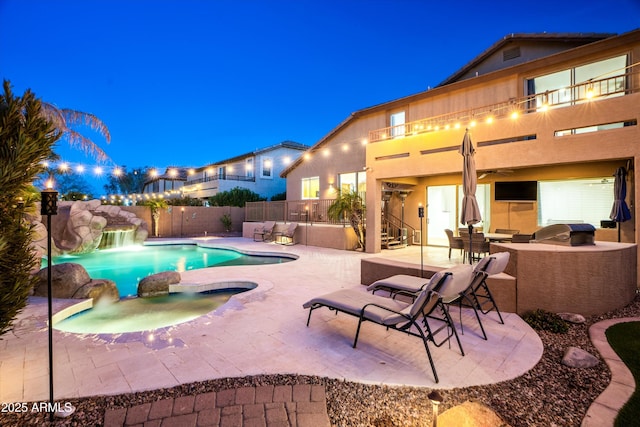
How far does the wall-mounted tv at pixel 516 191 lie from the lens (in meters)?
10.2

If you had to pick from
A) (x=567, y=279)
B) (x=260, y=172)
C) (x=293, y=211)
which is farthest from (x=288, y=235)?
(x=260, y=172)

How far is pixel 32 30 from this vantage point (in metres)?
34.2

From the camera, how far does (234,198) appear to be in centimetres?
2225

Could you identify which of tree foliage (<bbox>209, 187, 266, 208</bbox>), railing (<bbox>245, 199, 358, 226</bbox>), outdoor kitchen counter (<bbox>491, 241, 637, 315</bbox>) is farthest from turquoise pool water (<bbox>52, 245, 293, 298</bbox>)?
outdoor kitchen counter (<bbox>491, 241, 637, 315</bbox>)

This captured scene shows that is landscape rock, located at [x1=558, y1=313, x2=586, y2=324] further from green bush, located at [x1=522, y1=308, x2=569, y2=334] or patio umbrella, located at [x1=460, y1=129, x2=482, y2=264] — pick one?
patio umbrella, located at [x1=460, y1=129, x2=482, y2=264]

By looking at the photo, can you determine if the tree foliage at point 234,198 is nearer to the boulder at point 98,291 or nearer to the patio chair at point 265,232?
the patio chair at point 265,232

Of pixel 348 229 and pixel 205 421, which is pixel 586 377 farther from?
pixel 348 229

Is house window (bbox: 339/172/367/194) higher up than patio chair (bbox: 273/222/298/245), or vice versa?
house window (bbox: 339/172/367/194)

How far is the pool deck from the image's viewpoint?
2830mm

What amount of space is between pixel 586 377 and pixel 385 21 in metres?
46.3

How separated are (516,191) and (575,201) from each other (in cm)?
167

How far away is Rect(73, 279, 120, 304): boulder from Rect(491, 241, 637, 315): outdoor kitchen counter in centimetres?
778

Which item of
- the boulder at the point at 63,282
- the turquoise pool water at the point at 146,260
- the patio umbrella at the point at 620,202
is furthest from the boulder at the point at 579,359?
the turquoise pool water at the point at 146,260

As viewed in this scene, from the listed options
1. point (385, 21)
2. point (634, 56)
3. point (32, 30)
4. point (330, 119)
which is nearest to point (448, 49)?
point (385, 21)
